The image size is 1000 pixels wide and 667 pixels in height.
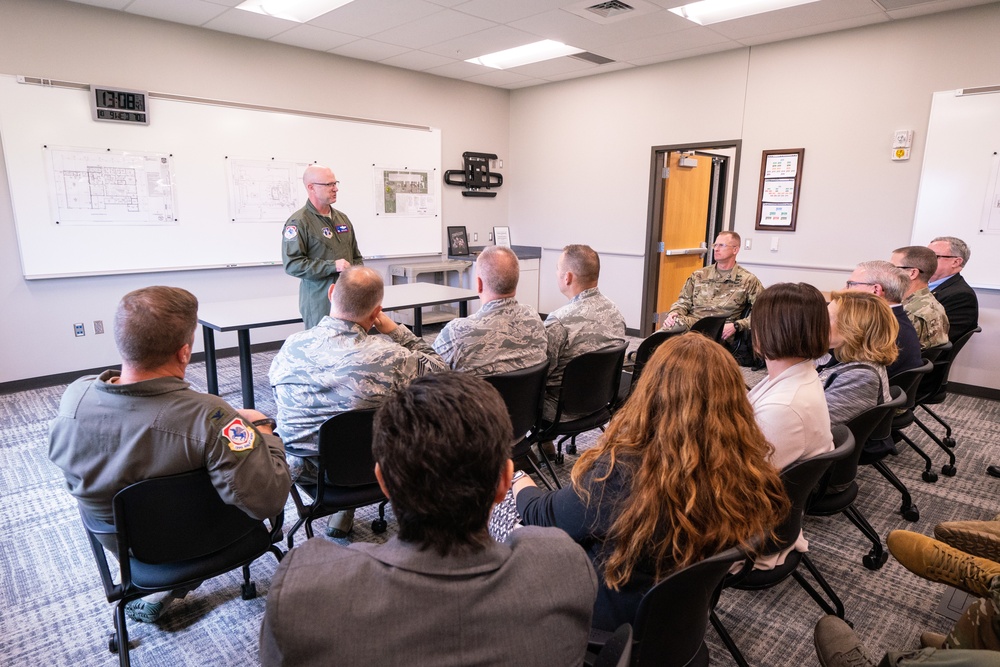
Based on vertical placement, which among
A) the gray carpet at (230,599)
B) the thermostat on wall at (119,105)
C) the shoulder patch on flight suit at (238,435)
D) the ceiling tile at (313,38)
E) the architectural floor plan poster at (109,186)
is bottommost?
the gray carpet at (230,599)

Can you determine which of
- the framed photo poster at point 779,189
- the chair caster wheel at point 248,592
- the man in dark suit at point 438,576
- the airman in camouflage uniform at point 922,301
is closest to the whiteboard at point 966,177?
the framed photo poster at point 779,189

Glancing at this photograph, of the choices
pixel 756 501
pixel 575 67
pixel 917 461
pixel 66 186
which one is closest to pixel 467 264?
pixel 575 67

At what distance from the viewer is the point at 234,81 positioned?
4891 mm

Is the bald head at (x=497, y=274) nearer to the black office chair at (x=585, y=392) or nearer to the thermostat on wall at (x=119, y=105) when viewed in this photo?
the black office chair at (x=585, y=392)

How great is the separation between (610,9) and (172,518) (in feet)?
14.1

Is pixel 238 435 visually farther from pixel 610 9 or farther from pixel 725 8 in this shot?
pixel 725 8

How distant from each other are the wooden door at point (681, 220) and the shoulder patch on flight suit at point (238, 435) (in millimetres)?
5285

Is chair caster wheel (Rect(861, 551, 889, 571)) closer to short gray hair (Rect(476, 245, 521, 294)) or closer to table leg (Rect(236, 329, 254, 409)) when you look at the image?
short gray hair (Rect(476, 245, 521, 294))

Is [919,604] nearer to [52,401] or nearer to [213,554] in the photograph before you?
[213,554]

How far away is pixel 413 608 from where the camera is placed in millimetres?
701

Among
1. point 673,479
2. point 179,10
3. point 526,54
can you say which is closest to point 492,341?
point 673,479

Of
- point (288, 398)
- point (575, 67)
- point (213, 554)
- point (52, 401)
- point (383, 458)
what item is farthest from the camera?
point (575, 67)

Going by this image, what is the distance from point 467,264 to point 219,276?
8.61ft

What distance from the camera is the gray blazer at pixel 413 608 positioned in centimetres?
69
